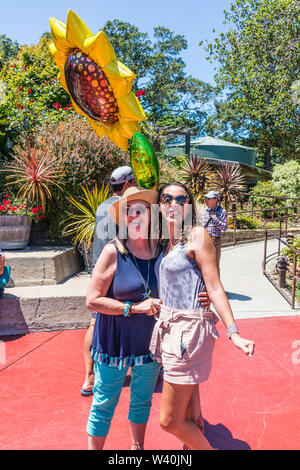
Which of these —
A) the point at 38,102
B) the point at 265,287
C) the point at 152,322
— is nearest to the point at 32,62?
the point at 38,102

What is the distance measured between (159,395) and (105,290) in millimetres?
1512

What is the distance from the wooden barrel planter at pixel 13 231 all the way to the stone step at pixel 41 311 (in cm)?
129

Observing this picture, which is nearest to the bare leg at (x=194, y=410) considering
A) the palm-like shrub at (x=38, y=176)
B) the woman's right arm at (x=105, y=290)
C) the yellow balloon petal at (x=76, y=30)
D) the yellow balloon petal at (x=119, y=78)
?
the woman's right arm at (x=105, y=290)

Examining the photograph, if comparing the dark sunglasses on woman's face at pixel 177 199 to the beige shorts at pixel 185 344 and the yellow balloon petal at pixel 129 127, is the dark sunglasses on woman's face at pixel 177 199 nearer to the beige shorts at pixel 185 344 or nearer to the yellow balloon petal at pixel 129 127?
the beige shorts at pixel 185 344

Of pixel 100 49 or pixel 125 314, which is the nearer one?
pixel 125 314

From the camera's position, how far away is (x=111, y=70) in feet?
9.37

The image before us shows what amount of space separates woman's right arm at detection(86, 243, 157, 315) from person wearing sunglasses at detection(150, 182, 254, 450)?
6.3 inches

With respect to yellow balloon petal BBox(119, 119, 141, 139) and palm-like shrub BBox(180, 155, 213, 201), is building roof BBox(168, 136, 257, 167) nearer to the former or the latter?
palm-like shrub BBox(180, 155, 213, 201)

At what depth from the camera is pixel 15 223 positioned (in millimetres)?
5977

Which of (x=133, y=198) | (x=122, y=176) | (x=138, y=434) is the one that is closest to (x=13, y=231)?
(x=122, y=176)

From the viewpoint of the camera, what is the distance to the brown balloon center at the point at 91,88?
299 cm

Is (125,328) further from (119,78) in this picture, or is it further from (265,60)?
(265,60)

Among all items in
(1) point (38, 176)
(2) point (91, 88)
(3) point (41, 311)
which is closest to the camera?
(2) point (91, 88)

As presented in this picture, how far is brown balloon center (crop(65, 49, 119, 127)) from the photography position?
118 inches
